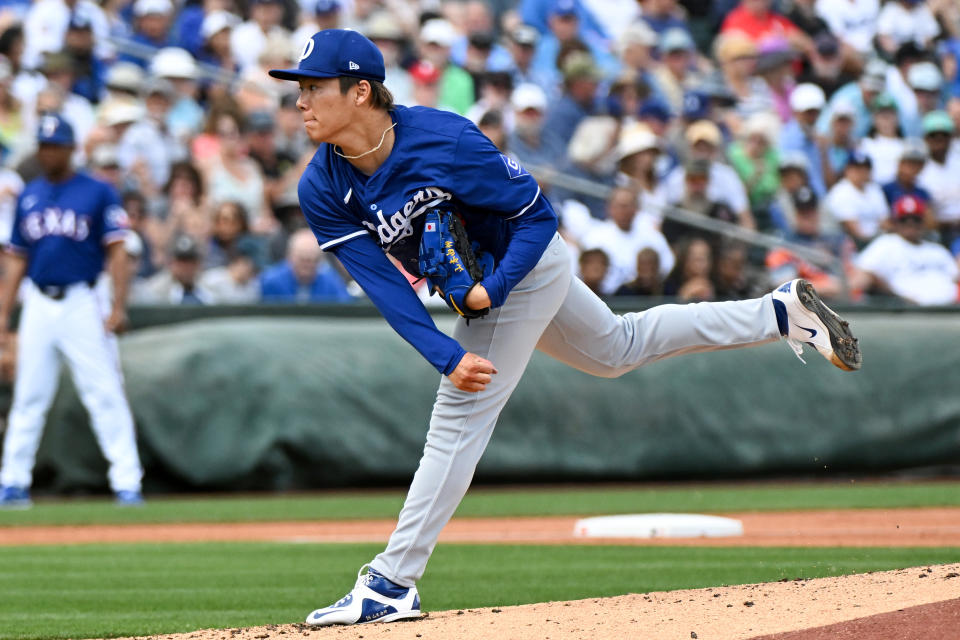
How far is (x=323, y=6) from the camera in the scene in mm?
13258

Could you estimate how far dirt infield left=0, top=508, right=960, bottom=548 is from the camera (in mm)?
7363

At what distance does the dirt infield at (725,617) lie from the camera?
151 inches

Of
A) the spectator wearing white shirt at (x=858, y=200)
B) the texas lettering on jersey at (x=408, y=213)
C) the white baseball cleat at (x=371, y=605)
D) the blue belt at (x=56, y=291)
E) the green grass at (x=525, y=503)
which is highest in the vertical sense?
the texas lettering on jersey at (x=408, y=213)

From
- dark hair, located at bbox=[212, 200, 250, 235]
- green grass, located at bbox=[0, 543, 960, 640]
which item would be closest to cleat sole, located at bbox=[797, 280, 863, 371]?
green grass, located at bbox=[0, 543, 960, 640]

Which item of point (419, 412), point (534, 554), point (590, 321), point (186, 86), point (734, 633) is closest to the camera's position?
point (734, 633)

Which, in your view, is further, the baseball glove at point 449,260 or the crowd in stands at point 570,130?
the crowd in stands at point 570,130

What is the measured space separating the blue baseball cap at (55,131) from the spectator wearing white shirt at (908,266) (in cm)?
689

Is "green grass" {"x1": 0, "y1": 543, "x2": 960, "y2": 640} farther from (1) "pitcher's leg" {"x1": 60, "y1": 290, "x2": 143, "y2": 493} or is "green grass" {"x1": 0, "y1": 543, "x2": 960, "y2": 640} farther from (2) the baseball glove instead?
(1) "pitcher's leg" {"x1": 60, "y1": 290, "x2": 143, "y2": 493}

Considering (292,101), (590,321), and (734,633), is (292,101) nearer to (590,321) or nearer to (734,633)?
(590,321)

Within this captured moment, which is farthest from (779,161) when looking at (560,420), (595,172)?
(560,420)

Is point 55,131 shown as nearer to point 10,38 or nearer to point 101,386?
point 101,386

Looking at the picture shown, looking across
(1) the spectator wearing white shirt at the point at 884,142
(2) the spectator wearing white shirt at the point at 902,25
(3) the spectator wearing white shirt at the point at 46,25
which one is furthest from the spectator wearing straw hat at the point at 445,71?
(2) the spectator wearing white shirt at the point at 902,25

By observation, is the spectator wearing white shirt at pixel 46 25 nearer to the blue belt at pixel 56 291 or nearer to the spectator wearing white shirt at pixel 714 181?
the blue belt at pixel 56 291

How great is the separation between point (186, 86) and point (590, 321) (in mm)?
8482
